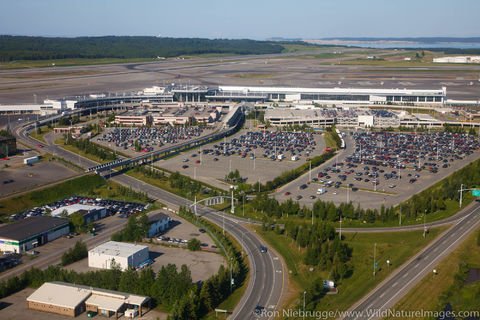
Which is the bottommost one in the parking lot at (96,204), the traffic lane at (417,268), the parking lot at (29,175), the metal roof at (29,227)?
the traffic lane at (417,268)

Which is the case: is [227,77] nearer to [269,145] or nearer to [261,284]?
[269,145]

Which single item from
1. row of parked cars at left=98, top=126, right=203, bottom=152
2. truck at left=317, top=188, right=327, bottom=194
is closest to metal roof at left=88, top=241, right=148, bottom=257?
truck at left=317, top=188, right=327, bottom=194

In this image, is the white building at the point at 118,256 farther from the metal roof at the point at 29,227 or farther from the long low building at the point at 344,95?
the long low building at the point at 344,95

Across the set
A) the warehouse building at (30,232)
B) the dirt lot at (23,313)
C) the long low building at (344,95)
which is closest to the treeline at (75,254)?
the warehouse building at (30,232)

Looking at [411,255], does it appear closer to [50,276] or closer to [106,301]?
[106,301]

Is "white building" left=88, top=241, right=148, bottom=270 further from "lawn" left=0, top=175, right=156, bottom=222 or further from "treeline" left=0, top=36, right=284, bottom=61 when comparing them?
"treeline" left=0, top=36, right=284, bottom=61

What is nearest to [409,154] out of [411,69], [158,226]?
[158,226]
